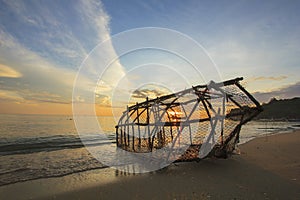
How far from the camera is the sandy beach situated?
21.4 feet

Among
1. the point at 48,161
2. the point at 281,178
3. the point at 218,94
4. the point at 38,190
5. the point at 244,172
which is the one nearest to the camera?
the point at 281,178

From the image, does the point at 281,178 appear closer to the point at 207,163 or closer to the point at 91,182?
the point at 207,163

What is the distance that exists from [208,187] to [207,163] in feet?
11.2

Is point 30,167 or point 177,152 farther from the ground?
point 177,152

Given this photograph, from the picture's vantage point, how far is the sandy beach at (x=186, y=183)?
21.4 feet

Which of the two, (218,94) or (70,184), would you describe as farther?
(218,94)

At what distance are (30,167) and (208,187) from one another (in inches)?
431

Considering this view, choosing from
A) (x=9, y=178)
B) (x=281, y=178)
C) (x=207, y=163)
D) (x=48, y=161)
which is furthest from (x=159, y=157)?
(x=48, y=161)

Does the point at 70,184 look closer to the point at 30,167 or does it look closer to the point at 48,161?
the point at 30,167

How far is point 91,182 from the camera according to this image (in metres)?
8.87

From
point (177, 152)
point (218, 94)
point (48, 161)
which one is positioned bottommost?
point (48, 161)

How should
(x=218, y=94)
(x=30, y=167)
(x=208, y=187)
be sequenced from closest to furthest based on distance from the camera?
1. (x=208, y=187)
2. (x=218, y=94)
3. (x=30, y=167)

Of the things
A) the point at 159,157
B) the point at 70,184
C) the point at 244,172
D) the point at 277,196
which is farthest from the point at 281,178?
the point at 70,184

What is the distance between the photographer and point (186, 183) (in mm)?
7586
